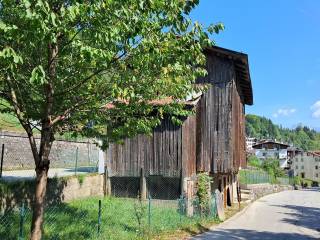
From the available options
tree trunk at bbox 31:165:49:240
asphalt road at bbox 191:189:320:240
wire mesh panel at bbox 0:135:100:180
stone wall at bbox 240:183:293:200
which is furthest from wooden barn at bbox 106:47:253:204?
stone wall at bbox 240:183:293:200

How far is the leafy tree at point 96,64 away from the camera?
22.8 ft

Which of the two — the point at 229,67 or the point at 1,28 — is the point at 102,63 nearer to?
the point at 1,28

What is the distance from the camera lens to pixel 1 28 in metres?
5.77

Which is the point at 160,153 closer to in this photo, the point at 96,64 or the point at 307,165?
the point at 96,64

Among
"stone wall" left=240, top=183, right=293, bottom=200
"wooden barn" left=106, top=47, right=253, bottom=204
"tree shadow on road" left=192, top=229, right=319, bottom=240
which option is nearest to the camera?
"tree shadow on road" left=192, top=229, right=319, bottom=240

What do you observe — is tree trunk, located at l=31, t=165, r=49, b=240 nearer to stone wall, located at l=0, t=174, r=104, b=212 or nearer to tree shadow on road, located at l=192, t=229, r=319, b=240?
stone wall, located at l=0, t=174, r=104, b=212

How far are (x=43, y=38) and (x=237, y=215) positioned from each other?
18914mm

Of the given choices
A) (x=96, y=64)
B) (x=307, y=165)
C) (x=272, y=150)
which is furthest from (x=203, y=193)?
(x=307, y=165)

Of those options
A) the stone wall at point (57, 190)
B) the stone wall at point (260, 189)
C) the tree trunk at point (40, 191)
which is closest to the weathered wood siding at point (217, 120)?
the stone wall at point (57, 190)

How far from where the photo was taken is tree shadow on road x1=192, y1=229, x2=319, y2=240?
15.8 metres

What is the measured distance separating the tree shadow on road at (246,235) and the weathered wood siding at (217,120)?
547 centimetres

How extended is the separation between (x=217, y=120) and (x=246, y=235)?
7581 millimetres

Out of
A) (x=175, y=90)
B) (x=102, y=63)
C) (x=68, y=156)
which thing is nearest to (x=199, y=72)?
(x=175, y=90)

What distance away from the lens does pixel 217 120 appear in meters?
22.9
